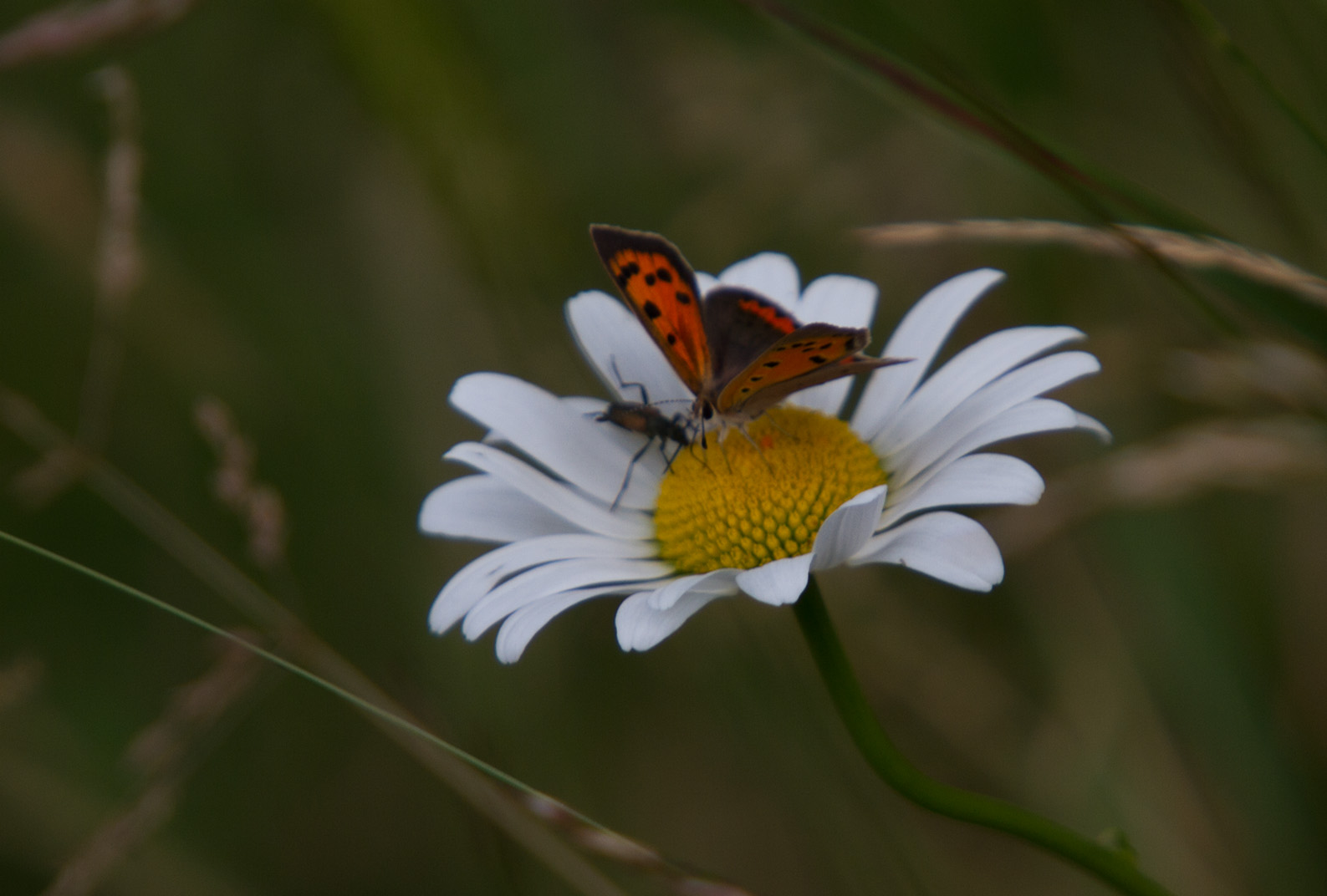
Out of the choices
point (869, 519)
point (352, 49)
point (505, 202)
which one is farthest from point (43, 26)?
point (869, 519)

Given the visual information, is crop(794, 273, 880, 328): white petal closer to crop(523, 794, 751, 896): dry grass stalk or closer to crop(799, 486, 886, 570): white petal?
crop(799, 486, 886, 570): white petal

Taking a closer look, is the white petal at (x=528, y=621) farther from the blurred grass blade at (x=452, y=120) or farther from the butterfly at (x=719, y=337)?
the blurred grass blade at (x=452, y=120)

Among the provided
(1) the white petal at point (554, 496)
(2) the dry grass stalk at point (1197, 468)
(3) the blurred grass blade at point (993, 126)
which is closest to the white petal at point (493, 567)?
(1) the white petal at point (554, 496)

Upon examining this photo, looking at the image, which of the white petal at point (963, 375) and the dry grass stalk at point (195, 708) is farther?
the dry grass stalk at point (195, 708)

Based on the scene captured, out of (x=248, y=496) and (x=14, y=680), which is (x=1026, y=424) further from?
(x=14, y=680)

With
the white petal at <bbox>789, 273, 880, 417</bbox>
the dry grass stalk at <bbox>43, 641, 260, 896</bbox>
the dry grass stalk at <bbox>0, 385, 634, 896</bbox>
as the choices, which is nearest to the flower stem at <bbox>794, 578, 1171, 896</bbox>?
the dry grass stalk at <bbox>0, 385, 634, 896</bbox>

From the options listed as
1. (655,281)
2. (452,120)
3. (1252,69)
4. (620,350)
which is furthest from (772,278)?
(452,120)
